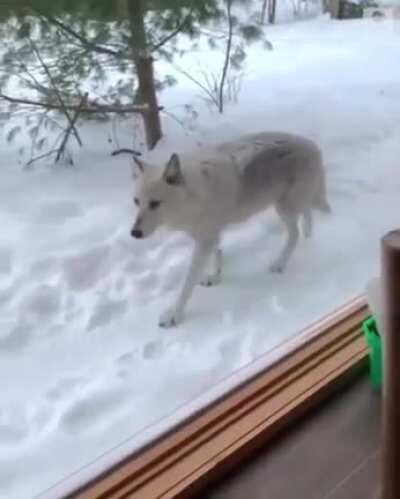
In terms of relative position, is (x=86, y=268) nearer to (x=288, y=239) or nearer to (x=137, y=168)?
(x=137, y=168)

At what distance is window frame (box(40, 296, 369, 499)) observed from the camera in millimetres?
1061

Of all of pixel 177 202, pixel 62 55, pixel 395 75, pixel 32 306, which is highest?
pixel 62 55

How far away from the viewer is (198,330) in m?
1.49

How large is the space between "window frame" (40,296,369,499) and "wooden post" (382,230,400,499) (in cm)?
34

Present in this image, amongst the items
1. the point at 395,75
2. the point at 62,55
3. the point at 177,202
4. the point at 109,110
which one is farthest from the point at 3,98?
the point at 395,75

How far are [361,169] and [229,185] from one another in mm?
516

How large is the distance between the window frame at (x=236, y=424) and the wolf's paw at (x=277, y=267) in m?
0.27

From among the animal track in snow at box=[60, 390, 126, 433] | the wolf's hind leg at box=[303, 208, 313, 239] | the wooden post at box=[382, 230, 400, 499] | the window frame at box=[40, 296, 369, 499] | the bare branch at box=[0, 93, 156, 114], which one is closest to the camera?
the wooden post at box=[382, 230, 400, 499]

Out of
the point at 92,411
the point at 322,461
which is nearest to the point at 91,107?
the point at 92,411

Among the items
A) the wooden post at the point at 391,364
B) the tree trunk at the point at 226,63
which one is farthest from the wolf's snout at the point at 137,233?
the wooden post at the point at 391,364

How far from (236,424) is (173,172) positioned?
1.74ft

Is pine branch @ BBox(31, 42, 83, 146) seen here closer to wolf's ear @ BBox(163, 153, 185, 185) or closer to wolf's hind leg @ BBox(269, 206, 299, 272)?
wolf's ear @ BBox(163, 153, 185, 185)

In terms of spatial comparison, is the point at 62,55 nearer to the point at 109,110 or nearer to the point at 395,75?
the point at 109,110

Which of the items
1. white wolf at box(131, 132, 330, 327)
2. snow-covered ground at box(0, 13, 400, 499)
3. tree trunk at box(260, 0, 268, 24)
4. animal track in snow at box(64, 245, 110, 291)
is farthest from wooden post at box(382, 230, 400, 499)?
tree trunk at box(260, 0, 268, 24)
